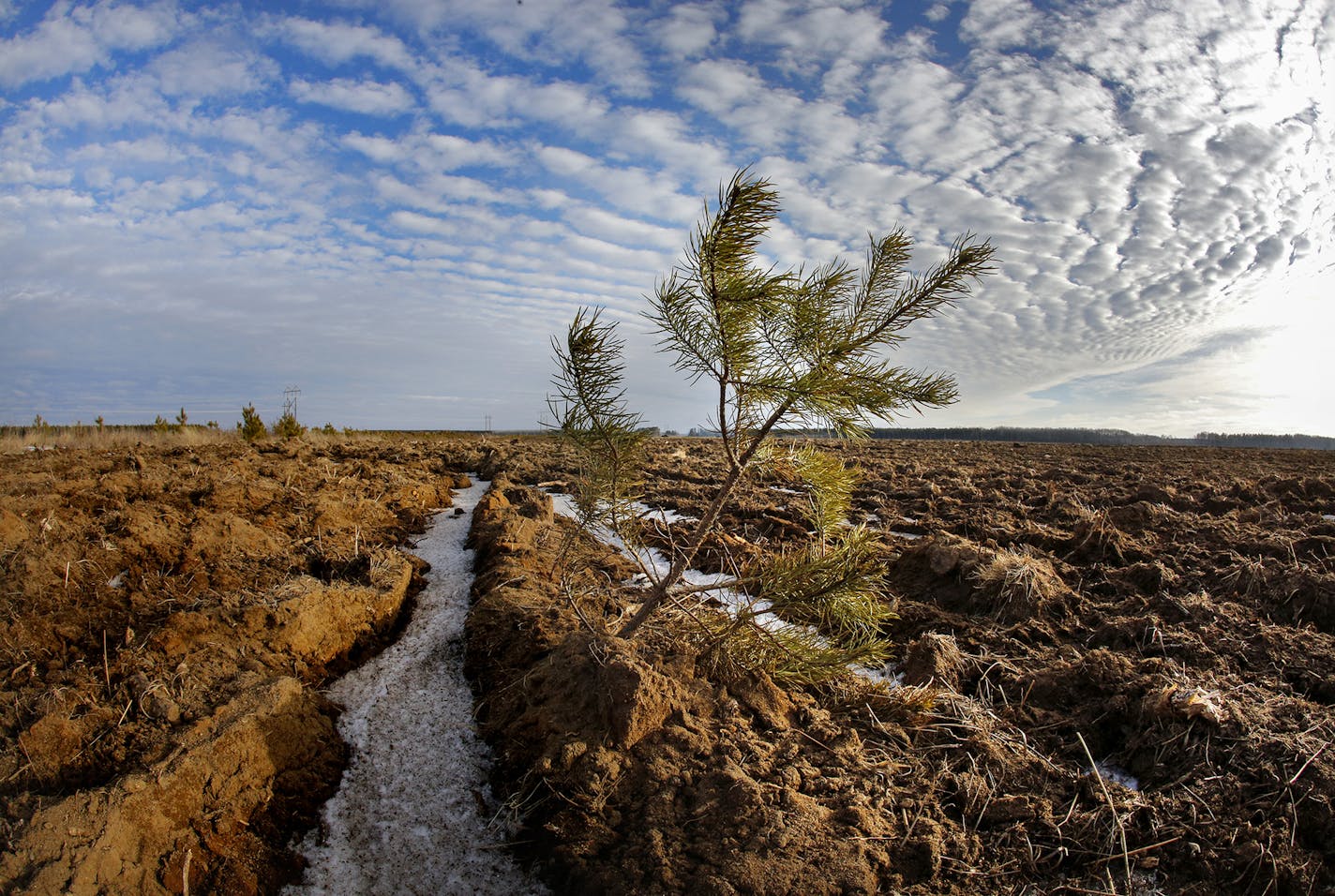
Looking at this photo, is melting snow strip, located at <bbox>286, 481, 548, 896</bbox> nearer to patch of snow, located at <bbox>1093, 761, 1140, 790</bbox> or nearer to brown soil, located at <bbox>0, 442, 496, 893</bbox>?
brown soil, located at <bbox>0, 442, 496, 893</bbox>

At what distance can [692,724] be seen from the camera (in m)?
3.12

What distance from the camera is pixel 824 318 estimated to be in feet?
10.7

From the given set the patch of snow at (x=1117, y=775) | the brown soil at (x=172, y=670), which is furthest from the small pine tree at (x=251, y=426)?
the patch of snow at (x=1117, y=775)

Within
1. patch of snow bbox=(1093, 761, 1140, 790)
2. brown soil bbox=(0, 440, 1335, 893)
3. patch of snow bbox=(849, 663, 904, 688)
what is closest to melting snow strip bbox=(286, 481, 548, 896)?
brown soil bbox=(0, 440, 1335, 893)

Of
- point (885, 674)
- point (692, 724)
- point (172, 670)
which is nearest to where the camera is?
point (692, 724)

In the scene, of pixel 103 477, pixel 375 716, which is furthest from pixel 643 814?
pixel 103 477

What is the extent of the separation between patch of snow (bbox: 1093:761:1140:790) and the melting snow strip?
9.19ft

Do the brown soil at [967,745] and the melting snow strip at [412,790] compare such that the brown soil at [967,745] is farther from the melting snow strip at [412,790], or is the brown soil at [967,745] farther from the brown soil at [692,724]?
the melting snow strip at [412,790]

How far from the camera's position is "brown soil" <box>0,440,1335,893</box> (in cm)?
256

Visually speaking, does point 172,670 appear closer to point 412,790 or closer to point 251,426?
point 412,790

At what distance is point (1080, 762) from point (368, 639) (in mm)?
4525

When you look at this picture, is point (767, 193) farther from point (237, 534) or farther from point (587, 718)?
point (237, 534)

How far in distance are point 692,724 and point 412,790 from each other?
1525 mm

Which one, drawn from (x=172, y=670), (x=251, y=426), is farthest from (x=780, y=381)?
(x=251, y=426)
